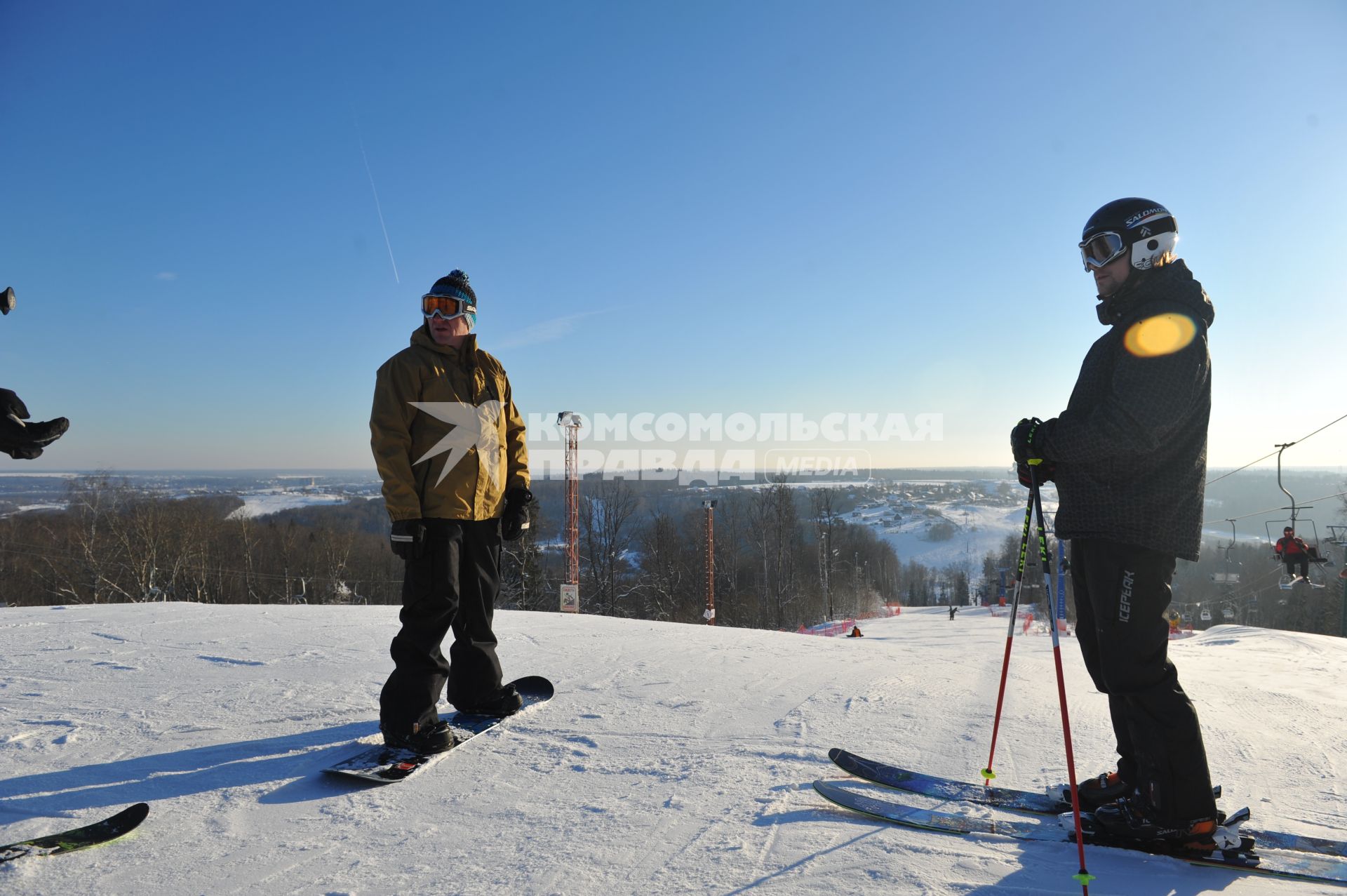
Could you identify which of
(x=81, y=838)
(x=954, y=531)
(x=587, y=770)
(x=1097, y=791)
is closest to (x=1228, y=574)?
(x=1097, y=791)

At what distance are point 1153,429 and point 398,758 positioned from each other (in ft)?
9.12

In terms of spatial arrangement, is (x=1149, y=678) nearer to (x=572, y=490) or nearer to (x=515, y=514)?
(x=515, y=514)

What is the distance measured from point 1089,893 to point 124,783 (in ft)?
9.77

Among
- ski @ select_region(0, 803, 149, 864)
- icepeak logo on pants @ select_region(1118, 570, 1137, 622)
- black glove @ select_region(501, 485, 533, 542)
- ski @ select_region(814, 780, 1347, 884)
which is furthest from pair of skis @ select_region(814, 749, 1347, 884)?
ski @ select_region(0, 803, 149, 864)

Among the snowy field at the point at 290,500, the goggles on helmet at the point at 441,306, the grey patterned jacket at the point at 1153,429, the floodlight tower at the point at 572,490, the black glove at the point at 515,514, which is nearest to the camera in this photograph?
the grey patterned jacket at the point at 1153,429

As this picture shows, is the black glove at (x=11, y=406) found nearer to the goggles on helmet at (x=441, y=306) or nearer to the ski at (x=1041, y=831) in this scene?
the goggles on helmet at (x=441, y=306)

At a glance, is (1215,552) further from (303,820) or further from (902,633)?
(303,820)

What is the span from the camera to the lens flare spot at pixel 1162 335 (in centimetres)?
204

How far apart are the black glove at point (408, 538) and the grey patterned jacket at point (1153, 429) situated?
2347mm

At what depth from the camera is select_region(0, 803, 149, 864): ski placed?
5.69 feet

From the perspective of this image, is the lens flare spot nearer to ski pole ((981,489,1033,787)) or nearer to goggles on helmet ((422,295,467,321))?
ski pole ((981,489,1033,787))

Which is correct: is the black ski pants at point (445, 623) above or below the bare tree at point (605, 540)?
above

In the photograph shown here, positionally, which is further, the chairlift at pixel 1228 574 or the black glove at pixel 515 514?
the chairlift at pixel 1228 574

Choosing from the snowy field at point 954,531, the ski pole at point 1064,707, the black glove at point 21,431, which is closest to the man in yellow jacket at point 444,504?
the black glove at point 21,431
